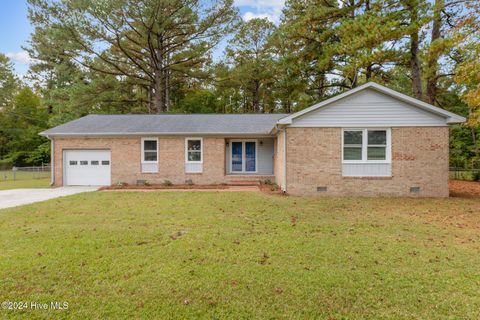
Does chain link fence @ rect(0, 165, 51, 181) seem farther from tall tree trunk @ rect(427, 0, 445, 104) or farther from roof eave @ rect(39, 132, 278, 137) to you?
tall tree trunk @ rect(427, 0, 445, 104)

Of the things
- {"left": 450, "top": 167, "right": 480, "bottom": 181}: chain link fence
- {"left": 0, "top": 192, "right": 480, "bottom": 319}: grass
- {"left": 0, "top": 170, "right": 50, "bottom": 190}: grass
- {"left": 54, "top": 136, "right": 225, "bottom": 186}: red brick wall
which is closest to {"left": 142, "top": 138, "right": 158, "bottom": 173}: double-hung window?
{"left": 54, "top": 136, "right": 225, "bottom": 186}: red brick wall

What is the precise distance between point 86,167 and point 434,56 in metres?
18.9

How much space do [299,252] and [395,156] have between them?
8.14 metres

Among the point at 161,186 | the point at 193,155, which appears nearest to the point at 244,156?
the point at 193,155

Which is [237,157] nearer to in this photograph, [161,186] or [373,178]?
[161,186]

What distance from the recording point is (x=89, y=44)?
21.4 m

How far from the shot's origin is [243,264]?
416 cm

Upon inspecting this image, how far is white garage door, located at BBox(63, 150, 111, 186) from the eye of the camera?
14492mm

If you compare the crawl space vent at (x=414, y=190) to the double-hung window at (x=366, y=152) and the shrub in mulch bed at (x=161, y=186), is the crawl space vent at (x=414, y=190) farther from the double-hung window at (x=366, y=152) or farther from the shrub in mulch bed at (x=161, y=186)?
the shrub in mulch bed at (x=161, y=186)

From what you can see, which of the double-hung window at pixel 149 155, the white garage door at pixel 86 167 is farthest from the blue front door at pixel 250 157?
the white garage door at pixel 86 167

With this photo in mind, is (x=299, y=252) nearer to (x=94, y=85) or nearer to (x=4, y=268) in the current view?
(x=4, y=268)

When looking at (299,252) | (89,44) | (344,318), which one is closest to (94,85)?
(89,44)

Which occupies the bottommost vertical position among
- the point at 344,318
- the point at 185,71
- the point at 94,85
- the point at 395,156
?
the point at 344,318

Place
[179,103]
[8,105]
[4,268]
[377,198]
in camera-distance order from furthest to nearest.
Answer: [8,105], [179,103], [377,198], [4,268]
